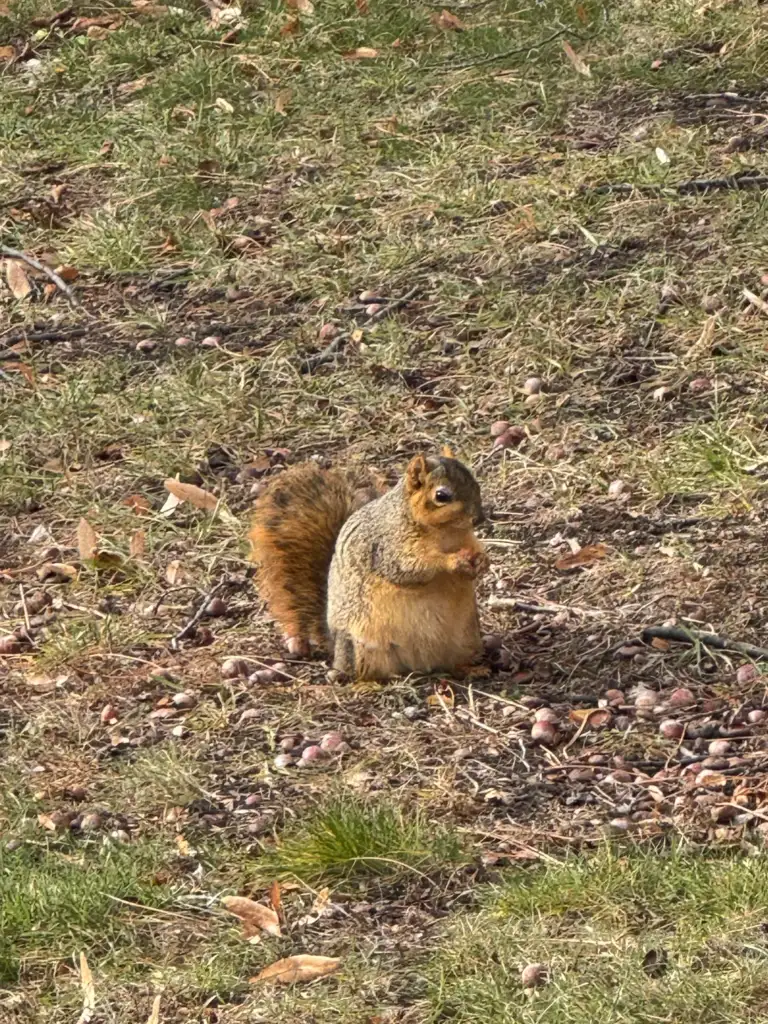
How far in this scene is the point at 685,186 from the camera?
6.50 metres

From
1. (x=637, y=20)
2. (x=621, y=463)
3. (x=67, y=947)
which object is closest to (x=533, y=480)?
(x=621, y=463)

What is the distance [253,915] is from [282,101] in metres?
4.60

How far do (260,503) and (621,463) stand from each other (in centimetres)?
115

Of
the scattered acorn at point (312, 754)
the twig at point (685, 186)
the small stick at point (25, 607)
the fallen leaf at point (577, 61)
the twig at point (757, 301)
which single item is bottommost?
the twig at point (757, 301)

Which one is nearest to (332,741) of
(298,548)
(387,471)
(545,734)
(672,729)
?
(545,734)

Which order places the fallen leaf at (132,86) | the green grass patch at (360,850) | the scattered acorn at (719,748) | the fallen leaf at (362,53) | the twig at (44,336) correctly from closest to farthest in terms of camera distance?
the green grass patch at (360,850), the scattered acorn at (719,748), the twig at (44,336), the fallen leaf at (362,53), the fallen leaf at (132,86)

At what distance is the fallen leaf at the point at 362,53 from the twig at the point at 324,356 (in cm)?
196

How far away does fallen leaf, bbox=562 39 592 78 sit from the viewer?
734cm

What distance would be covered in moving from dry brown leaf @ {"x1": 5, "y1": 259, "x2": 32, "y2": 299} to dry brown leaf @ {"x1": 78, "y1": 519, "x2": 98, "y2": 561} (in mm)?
1766

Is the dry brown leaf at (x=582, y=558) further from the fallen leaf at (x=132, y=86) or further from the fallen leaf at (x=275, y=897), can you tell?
the fallen leaf at (x=132, y=86)

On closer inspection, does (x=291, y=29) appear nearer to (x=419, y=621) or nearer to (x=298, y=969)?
(x=419, y=621)

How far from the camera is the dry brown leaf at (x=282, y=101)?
755 cm

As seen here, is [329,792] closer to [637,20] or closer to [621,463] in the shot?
[621,463]

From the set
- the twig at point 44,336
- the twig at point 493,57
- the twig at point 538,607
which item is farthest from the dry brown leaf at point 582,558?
the twig at point 493,57
